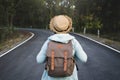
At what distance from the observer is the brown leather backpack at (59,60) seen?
4555mm

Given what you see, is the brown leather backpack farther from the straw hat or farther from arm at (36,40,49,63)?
the straw hat

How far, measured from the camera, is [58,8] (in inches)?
3260

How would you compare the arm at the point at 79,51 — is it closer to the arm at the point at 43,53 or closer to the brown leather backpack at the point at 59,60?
the brown leather backpack at the point at 59,60

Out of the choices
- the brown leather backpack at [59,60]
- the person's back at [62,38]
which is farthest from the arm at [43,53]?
the brown leather backpack at [59,60]

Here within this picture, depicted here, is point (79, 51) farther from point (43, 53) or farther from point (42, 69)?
point (42, 69)

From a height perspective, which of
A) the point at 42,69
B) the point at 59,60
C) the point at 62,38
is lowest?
the point at 42,69

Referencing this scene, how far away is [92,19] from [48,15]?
34.5 m

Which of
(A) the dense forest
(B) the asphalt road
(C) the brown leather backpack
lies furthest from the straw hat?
(A) the dense forest

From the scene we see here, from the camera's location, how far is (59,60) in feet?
15.0

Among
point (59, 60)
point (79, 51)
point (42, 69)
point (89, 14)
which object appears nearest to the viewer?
point (59, 60)

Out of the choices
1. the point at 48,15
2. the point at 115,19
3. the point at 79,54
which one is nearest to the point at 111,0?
the point at 115,19

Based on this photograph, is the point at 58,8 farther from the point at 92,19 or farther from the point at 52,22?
the point at 52,22

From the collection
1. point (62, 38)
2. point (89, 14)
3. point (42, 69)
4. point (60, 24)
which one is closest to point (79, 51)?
point (62, 38)

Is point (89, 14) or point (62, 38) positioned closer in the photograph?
point (62, 38)
